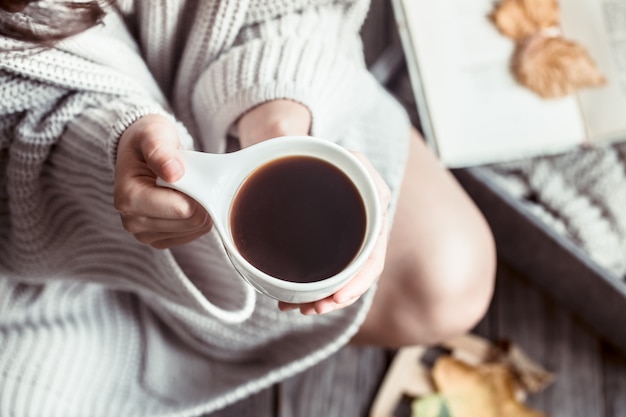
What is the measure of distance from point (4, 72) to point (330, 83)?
0.82ft

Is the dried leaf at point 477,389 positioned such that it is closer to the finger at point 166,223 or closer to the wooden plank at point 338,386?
the wooden plank at point 338,386

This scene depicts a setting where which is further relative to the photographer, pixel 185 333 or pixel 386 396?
pixel 386 396

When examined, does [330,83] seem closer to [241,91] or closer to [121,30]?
[241,91]

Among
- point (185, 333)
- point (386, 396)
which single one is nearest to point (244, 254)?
point (185, 333)

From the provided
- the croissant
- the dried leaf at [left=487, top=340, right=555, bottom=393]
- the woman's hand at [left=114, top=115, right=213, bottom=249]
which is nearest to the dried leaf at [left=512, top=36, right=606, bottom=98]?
the croissant

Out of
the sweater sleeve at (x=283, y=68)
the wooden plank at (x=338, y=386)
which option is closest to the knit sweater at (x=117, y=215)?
the sweater sleeve at (x=283, y=68)

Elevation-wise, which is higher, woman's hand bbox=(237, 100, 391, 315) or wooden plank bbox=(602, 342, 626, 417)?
woman's hand bbox=(237, 100, 391, 315)

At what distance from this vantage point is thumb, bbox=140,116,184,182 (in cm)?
40

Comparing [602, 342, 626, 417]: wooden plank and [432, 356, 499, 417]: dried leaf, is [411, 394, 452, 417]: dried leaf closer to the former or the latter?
[432, 356, 499, 417]: dried leaf

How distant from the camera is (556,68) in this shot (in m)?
0.88

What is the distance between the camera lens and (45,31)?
491mm

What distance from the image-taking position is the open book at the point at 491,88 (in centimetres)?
88

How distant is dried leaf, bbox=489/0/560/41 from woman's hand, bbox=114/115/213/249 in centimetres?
56

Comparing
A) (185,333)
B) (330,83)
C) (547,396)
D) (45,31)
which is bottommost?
(547,396)
